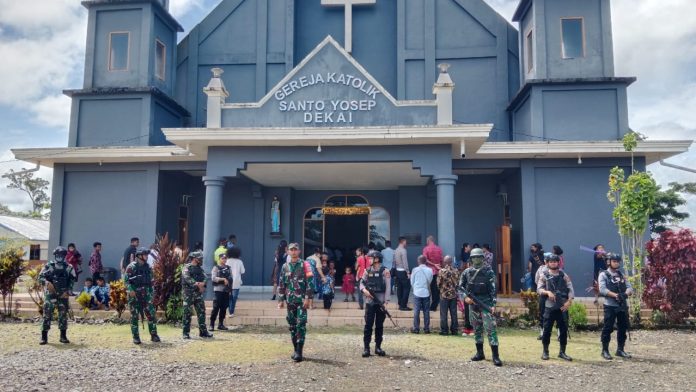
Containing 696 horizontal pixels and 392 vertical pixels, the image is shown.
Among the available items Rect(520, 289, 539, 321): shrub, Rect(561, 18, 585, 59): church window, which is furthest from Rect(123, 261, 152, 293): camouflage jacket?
Rect(561, 18, 585, 59): church window

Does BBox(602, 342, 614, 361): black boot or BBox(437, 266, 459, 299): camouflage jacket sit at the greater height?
BBox(437, 266, 459, 299): camouflage jacket

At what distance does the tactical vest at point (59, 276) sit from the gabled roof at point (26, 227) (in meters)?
27.0

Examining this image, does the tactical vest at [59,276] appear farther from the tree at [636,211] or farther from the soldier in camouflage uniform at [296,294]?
the tree at [636,211]

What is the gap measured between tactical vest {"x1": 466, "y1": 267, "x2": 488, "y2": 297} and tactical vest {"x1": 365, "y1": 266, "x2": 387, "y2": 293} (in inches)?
50.4

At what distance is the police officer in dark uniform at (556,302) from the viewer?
7.79 meters

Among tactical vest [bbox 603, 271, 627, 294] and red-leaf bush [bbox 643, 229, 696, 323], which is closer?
tactical vest [bbox 603, 271, 627, 294]

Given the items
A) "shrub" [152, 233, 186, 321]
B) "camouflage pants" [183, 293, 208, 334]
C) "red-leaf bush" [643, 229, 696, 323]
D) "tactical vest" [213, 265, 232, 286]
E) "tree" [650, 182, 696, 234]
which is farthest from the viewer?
"tree" [650, 182, 696, 234]

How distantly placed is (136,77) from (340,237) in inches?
307

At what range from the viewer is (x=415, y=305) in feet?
33.2

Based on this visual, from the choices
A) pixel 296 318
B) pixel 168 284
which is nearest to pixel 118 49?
pixel 168 284

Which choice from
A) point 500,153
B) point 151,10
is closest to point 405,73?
point 500,153

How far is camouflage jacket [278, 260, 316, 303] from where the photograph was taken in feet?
25.5

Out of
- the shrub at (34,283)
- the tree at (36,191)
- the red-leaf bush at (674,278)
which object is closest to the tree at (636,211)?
the red-leaf bush at (674,278)

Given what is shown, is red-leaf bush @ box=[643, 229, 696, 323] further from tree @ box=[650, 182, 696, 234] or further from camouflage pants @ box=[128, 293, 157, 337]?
tree @ box=[650, 182, 696, 234]
